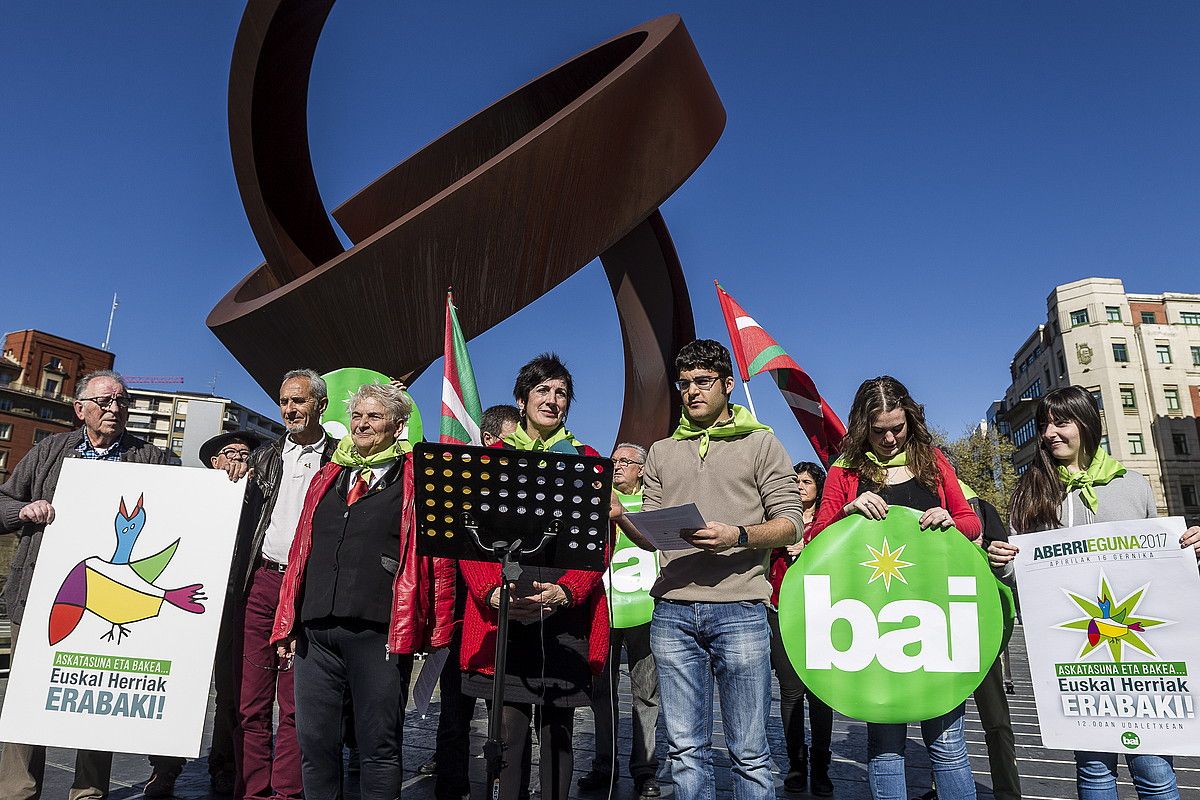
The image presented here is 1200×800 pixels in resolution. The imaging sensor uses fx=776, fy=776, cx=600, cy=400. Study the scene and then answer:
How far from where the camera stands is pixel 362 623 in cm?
304

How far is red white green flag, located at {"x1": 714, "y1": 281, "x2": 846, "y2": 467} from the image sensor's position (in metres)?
6.45

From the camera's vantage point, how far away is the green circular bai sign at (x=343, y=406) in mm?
4062

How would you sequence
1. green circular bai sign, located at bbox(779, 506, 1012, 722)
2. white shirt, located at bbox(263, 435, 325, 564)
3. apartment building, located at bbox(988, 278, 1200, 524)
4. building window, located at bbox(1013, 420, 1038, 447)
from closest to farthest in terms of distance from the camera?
green circular bai sign, located at bbox(779, 506, 1012, 722), white shirt, located at bbox(263, 435, 325, 564), apartment building, located at bbox(988, 278, 1200, 524), building window, located at bbox(1013, 420, 1038, 447)

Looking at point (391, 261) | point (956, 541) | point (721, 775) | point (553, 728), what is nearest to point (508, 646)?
point (553, 728)

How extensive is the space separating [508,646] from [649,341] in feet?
27.4

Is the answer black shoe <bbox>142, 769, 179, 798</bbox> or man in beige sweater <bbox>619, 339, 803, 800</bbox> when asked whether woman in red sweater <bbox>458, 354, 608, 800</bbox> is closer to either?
man in beige sweater <bbox>619, 339, 803, 800</bbox>

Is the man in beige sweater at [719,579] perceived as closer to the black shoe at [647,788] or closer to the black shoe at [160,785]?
the black shoe at [647,788]

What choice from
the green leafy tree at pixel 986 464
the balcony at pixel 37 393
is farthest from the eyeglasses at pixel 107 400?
the balcony at pixel 37 393

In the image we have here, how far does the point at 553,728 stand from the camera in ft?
9.85

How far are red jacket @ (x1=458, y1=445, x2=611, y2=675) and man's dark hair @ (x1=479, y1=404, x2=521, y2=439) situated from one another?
1.85 meters

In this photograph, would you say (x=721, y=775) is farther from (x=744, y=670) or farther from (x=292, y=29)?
(x=292, y=29)

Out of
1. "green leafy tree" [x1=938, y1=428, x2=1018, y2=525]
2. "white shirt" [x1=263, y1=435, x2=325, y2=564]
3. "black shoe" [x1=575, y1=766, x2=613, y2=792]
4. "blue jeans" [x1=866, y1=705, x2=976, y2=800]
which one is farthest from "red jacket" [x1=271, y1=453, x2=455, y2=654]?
"green leafy tree" [x1=938, y1=428, x2=1018, y2=525]

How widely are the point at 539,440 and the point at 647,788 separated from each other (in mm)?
2118

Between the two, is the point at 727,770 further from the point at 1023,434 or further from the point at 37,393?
the point at 37,393
